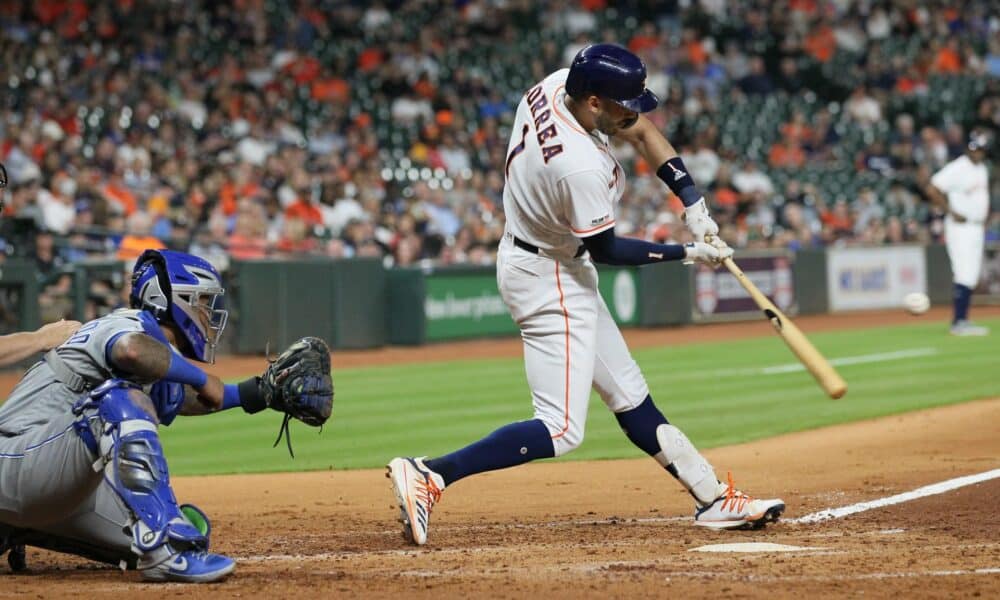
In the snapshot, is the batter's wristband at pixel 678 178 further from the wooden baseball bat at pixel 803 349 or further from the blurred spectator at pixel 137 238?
the blurred spectator at pixel 137 238

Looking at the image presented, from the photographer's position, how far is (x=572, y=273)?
213 inches

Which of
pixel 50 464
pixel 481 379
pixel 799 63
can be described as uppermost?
pixel 799 63

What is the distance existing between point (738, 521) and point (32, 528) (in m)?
2.88

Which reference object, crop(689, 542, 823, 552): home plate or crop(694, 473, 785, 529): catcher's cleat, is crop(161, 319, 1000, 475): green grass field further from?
crop(689, 542, 823, 552): home plate

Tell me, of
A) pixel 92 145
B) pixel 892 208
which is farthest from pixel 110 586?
pixel 892 208

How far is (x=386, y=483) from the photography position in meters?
7.57

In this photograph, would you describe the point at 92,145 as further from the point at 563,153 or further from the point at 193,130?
the point at 563,153

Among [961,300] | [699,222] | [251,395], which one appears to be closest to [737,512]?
[699,222]

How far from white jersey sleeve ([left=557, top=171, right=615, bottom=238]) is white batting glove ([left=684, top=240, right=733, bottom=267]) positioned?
457 mm

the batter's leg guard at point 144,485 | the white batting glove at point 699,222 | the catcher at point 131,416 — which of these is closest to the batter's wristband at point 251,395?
the catcher at point 131,416

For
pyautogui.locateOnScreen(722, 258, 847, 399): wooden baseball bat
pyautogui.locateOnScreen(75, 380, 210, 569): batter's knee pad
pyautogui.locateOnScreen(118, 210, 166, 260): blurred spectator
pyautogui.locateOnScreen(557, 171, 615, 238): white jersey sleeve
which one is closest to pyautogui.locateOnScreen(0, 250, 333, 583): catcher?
pyautogui.locateOnScreen(75, 380, 210, 569): batter's knee pad

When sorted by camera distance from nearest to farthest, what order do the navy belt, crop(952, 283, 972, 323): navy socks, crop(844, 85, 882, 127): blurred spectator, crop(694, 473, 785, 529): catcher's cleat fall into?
the navy belt < crop(694, 473, 785, 529): catcher's cleat < crop(952, 283, 972, 323): navy socks < crop(844, 85, 882, 127): blurred spectator

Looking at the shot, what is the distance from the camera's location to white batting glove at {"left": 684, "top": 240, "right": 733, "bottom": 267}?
17.5 feet

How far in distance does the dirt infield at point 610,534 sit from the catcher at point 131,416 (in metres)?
0.16
